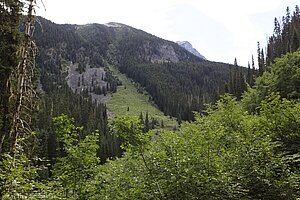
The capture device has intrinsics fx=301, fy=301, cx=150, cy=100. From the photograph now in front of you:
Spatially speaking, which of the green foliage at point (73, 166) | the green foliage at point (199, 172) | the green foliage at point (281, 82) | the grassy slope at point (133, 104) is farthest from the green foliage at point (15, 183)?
the grassy slope at point (133, 104)

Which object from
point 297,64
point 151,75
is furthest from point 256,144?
point 151,75

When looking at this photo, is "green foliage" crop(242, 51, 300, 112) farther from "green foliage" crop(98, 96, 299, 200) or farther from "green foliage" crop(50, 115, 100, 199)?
"green foliage" crop(50, 115, 100, 199)

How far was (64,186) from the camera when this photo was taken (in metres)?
10.1

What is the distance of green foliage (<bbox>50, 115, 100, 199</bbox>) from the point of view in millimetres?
9922

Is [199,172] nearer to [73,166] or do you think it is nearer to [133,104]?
[73,166]

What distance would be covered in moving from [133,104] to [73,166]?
5757 inches

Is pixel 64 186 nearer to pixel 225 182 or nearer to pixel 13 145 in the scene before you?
pixel 13 145

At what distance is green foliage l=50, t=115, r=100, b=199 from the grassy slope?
370 ft

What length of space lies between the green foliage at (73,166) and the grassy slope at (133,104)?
112800mm

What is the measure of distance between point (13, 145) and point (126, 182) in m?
4.31

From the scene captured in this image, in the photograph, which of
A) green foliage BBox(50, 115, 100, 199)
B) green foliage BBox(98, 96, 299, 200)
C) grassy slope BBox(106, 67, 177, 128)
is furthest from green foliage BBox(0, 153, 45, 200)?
grassy slope BBox(106, 67, 177, 128)

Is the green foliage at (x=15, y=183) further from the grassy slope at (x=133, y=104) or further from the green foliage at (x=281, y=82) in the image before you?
the grassy slope at (x=133, y=104)

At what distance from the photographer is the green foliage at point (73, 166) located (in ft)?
32.6

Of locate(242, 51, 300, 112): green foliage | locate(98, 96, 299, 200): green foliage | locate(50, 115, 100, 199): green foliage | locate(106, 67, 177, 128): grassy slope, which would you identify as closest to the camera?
locate(98, 96, 299, 200): green foliage
